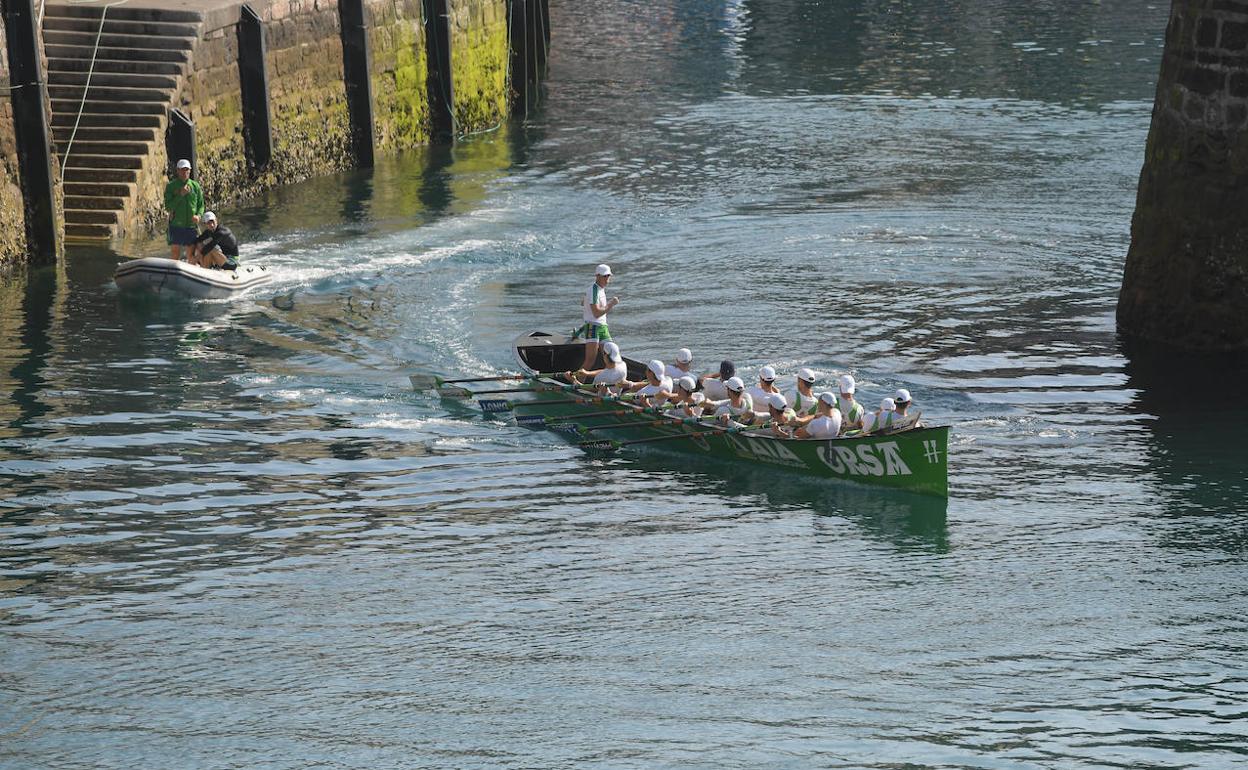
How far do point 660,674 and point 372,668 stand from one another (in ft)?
8.25

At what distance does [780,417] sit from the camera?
62.7 ft

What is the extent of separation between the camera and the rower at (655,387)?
2019cm

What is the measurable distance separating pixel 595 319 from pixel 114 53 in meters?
12.4

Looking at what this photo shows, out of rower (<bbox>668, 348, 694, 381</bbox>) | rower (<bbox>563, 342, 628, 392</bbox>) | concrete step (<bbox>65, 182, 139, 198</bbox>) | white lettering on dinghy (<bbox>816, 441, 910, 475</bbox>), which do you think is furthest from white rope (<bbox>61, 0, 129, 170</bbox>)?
white lettering on dinghy (<bbox>816, 441, 910, 475</bbox>)

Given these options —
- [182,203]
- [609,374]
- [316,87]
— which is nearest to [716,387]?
[609,374]

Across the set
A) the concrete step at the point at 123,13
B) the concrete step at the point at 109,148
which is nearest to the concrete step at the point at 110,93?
the concrete step at the point at 109,148

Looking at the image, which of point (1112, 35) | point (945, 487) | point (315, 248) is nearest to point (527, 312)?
point (315, 248)

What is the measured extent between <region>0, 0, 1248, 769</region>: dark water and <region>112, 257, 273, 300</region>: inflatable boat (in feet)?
0.96

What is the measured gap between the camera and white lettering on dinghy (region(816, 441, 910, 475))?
18281mm

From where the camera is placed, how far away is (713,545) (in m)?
17.0

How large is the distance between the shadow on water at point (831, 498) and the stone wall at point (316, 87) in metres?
14.1

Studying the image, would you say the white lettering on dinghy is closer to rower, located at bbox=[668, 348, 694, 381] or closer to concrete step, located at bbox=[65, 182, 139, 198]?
rower, located at bbox=[668, 348, 694, 381]

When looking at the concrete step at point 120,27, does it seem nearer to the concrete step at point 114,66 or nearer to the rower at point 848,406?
the concrete step at point 114,66

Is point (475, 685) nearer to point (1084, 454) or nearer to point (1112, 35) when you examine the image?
point (1084, 454)
